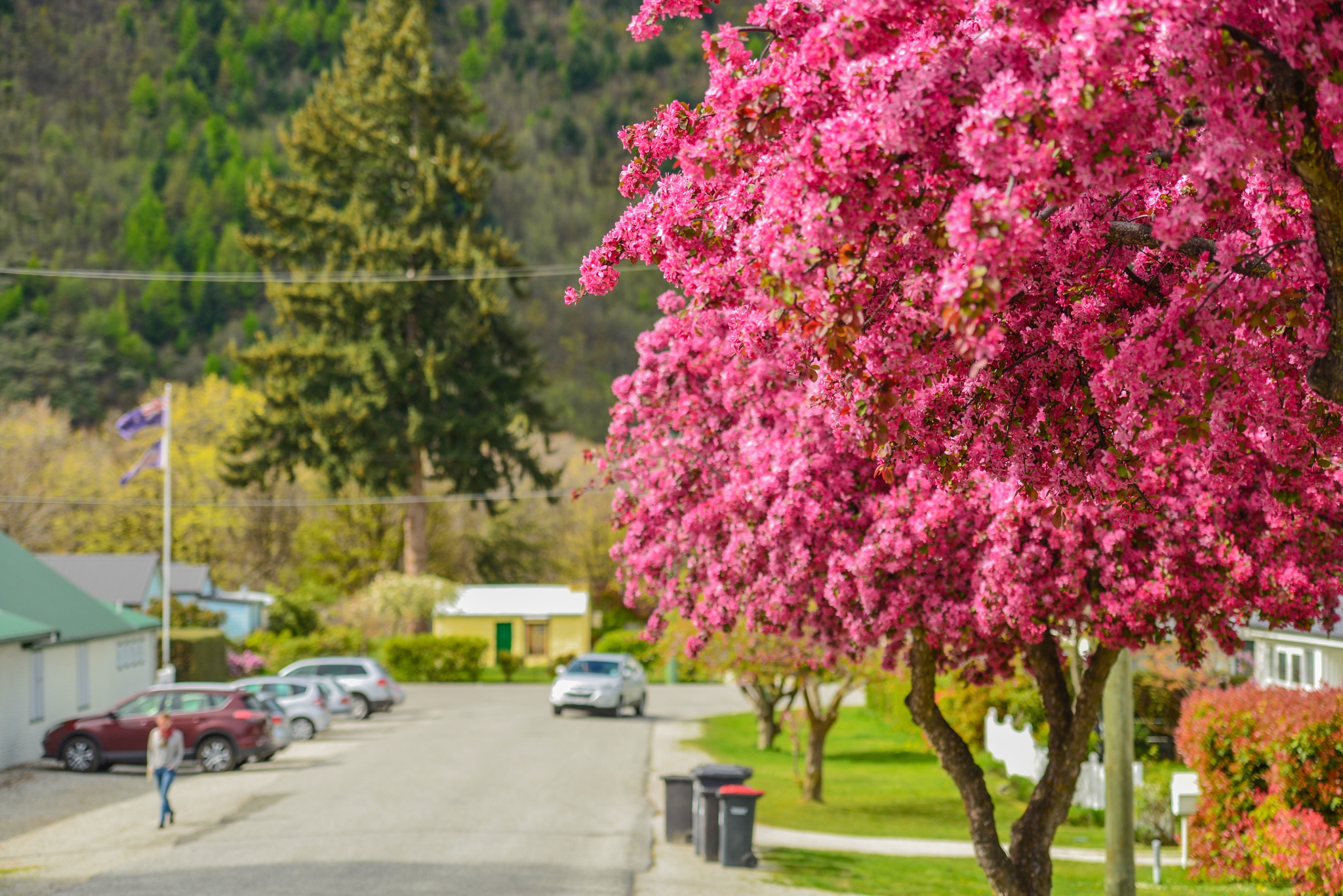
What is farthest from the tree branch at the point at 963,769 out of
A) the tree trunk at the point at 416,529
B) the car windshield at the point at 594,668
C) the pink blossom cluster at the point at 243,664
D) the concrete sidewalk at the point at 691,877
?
the tree trunk at the point at 416,529

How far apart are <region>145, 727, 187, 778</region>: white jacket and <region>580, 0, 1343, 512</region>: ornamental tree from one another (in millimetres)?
16429

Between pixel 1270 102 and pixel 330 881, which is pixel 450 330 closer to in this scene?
pixel 330 881

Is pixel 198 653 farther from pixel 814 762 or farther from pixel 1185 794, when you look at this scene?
pixel 1185 794

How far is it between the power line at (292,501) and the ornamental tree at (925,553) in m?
42.4

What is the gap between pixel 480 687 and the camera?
5634cm

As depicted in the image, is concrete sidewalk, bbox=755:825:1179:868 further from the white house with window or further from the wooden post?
the wooden post

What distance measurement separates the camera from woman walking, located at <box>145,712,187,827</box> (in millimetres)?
20266

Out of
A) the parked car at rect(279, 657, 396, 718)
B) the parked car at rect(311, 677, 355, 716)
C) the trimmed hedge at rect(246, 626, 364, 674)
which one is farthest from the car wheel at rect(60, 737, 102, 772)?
the trimmed hedge at rect(246, 626, 364, 674)

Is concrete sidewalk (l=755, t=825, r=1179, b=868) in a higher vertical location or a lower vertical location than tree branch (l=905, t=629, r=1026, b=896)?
lower

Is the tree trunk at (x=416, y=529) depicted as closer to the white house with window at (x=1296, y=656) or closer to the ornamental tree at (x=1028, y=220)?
the white house with window at (x=1296, y=656)

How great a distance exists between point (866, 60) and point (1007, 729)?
2529cm

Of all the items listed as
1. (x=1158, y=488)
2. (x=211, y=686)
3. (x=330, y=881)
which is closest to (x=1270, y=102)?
(x=1158, y=488)

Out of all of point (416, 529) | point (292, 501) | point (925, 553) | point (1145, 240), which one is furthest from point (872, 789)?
point (292, 501)

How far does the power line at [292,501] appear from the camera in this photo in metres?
60.7
